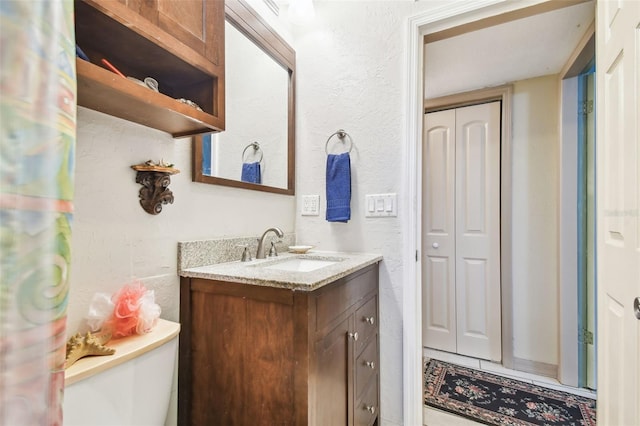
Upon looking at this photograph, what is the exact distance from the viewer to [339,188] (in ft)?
5.32

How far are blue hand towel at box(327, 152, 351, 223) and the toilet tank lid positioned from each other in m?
0.95

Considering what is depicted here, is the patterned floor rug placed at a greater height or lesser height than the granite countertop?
lesser

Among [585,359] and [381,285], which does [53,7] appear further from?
[585,359]

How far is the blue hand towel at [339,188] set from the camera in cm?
160

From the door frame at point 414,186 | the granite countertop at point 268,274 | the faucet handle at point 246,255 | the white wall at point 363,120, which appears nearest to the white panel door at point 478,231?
the door frame at point 414,186

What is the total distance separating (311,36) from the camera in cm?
179

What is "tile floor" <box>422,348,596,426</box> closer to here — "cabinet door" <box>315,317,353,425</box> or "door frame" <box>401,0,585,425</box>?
"door frame" <box>401,0,585,425</box>

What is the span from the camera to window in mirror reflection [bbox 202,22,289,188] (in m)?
1.34

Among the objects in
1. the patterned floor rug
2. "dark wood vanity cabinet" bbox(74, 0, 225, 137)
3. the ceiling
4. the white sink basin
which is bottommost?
the patterned floor rug

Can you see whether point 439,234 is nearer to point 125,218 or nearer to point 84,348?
point 125,218

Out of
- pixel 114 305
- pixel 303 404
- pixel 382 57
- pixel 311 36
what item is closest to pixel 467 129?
pixel 382 57

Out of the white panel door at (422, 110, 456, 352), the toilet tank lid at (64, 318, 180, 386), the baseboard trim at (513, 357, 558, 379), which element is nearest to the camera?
the toilet tank lid at (64, 318, 180, 386)

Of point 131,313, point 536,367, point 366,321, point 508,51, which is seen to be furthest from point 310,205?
point 536,367

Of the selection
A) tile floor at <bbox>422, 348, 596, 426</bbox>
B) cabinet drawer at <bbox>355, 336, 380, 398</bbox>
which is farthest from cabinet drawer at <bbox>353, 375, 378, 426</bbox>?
tile floor at <bbox>422, 348, 596, 426</bbox>
